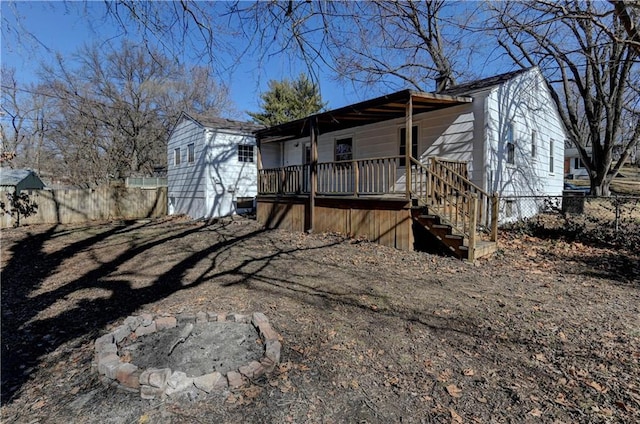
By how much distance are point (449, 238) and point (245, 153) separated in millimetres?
10520

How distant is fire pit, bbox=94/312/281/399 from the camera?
2635 mm

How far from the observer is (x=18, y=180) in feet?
65.6

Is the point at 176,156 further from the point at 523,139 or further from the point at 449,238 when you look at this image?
the point at 523,139

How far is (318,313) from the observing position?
13.7 feet

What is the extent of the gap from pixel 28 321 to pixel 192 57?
13.2 ft

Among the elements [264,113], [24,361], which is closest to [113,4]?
[24,361]

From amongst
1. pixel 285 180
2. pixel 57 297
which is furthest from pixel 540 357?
pixel 285 180

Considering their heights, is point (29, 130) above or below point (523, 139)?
above

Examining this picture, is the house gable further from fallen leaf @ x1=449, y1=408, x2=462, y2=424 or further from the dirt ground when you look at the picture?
fallen leaf @ x1=449, y1=408, x2=462, y2=424

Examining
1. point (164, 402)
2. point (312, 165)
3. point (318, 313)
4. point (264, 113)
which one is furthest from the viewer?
point (264, 113)

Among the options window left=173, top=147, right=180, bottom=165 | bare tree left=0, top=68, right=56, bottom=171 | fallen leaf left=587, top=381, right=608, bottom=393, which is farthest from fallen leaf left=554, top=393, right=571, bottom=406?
bare tree left=0, top=68, right=56, bottom=171

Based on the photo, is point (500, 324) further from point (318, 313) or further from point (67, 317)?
point (67, 317)

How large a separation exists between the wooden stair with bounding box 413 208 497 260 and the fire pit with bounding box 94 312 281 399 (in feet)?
14.5

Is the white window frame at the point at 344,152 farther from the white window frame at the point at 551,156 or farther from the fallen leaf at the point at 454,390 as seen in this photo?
the fallen leaf at the point at 454,390
